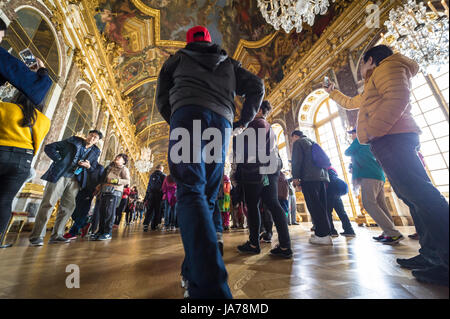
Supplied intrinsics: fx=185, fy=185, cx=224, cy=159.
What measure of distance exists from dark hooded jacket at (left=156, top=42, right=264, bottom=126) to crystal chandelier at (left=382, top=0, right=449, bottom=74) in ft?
12.3

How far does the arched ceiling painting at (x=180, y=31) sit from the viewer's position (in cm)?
757

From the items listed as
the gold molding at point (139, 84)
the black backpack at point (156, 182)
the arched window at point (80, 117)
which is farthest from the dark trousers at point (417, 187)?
the gold molding at point (139, 84)

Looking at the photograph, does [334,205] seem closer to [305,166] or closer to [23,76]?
[305,166]

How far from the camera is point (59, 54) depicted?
5.21 meters

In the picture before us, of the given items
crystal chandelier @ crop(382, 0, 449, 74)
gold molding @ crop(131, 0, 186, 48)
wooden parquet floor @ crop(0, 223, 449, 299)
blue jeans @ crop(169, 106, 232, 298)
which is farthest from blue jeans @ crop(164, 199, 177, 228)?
gold molding @ crop(131, 0, 186, 48)

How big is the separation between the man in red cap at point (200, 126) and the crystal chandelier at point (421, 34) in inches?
154

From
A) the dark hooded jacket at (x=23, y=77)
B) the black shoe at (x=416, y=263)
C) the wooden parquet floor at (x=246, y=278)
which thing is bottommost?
the wooden parquet floor at (x=246, y=278)

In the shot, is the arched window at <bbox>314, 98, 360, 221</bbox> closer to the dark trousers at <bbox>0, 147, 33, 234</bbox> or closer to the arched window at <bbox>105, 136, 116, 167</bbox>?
the dark trousers at <bbox>0, 147, 33, 234</bbox>

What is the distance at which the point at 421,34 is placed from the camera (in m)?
3.25

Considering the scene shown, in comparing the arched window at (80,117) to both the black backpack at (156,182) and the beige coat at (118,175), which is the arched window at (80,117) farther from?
the beige coat at (118,175)

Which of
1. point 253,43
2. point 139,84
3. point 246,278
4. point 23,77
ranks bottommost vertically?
point 246,278

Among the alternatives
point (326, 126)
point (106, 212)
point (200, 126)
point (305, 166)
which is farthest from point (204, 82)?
point (326, 126)

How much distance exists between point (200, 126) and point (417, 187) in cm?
99
